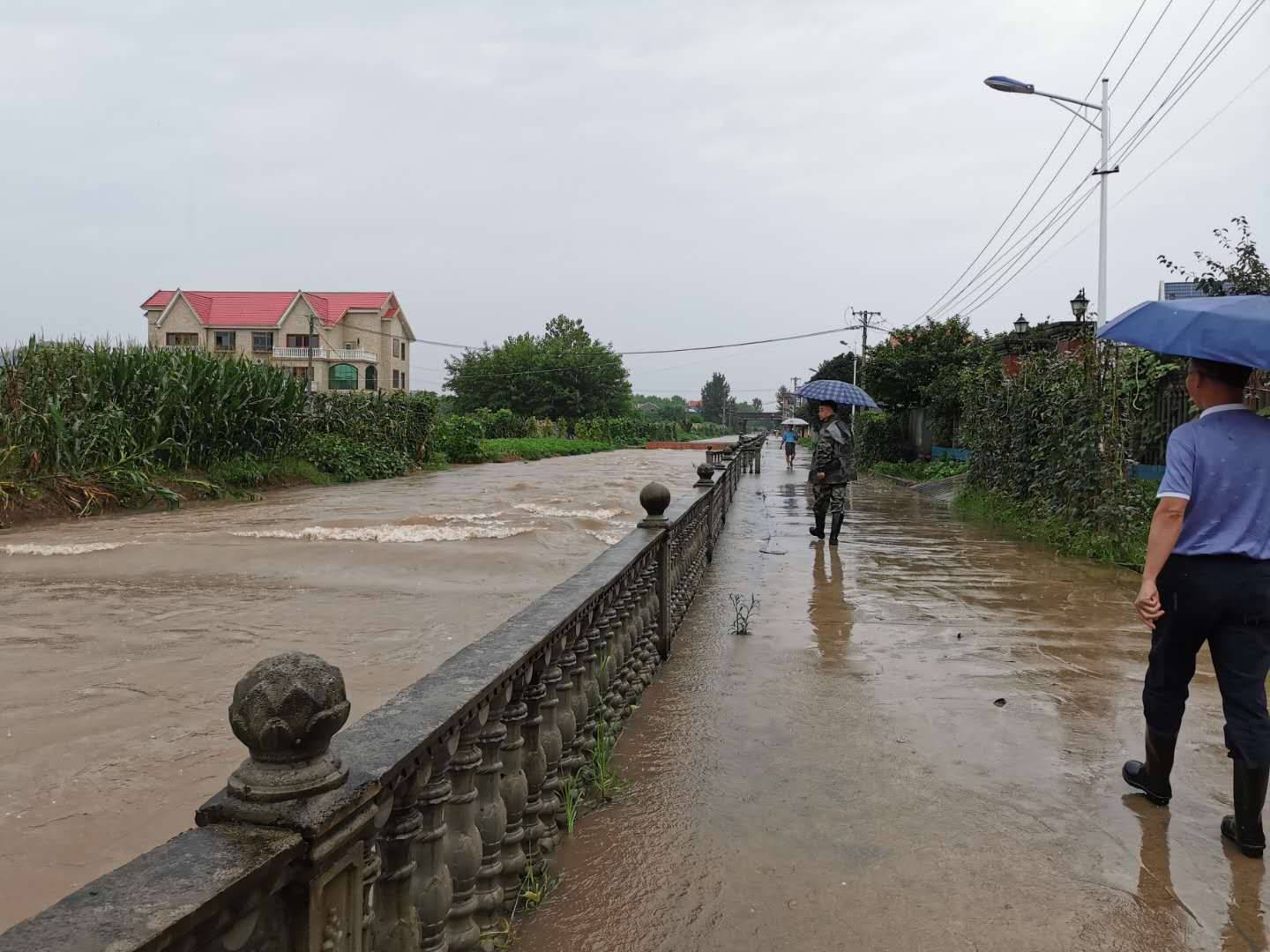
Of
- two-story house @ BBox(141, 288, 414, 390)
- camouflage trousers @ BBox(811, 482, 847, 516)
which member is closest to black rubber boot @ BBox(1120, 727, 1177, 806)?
camouflage trousers @ BBox(811, 482, 847, 516)

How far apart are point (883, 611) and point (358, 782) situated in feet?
19.2

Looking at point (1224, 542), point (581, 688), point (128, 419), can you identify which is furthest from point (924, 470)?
point (581, 688)

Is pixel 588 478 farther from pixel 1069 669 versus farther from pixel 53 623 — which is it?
pixel 1069 669

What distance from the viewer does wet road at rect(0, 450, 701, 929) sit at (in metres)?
3.78

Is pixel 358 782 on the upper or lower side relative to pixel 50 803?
upper

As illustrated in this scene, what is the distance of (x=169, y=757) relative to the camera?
4.31m

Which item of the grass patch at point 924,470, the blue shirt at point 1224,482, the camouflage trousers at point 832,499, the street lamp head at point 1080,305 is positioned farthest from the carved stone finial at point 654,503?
the grass patch at point 924,470

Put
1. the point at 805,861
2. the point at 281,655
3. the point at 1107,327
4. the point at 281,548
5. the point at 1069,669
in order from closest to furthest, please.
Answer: the point at 281,655 → the point at 805,861 → the point at 1107,327 → the point at 1069,669 → the point at 281,548

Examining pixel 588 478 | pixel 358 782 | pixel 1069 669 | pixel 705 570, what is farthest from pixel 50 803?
pixel 588 478

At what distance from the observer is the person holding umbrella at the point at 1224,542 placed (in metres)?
3.00

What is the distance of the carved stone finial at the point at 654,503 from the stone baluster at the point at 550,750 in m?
2.32

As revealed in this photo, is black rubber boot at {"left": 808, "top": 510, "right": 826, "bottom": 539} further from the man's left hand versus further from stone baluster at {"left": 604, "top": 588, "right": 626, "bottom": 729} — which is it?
the man's left hand

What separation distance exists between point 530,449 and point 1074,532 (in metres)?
35.4

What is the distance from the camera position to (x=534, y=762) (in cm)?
280
